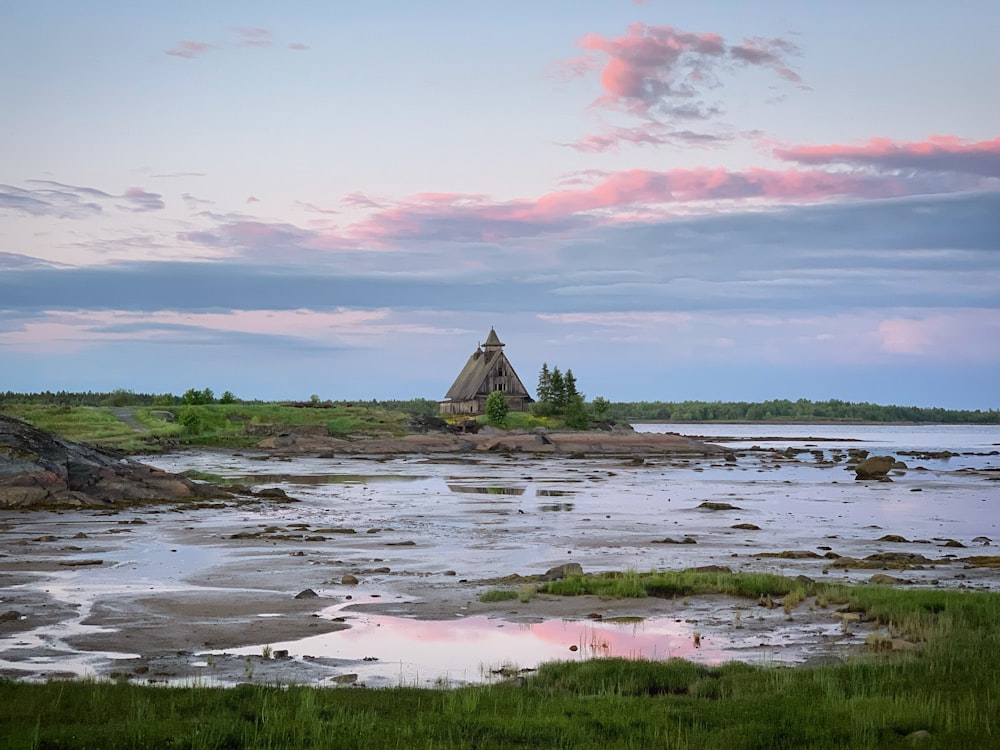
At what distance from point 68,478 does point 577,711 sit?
35813 mm

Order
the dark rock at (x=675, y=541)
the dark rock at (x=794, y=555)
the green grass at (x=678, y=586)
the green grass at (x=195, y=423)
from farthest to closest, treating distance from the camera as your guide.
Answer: the green grass at (x=195, y=423) → the dark rock at (x=675, y=541) → the dark rock at (x=794, y=555) → the green grass at (x=678, y=586)

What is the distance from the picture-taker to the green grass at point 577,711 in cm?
1119

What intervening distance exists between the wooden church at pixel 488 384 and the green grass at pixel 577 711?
119225mm

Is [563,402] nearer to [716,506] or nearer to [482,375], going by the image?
[482,375]

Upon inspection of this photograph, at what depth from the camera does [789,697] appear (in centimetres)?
1294

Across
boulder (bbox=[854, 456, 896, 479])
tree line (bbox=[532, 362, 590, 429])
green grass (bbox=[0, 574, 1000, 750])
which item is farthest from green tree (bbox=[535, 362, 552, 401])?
green grass (bbox=[0, 574, 1000, 750])

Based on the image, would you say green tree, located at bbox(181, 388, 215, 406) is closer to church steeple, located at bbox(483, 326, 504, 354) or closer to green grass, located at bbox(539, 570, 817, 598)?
church steeple, located at bbox(483, 326, 504, 354)

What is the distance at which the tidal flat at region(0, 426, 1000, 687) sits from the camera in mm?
16625

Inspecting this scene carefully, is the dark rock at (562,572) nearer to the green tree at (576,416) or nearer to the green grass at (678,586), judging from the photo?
the green grass at (678,586)

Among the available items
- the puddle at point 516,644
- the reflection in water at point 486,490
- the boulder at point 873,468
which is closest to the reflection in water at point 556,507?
the reflection in water at point 486,490

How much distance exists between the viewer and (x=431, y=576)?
2545 centimetres

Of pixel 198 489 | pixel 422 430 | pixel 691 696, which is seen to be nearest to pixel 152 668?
pixel 691 696

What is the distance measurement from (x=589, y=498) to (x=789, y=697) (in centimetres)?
3920

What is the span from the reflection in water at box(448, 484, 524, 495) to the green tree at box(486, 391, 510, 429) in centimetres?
6131
